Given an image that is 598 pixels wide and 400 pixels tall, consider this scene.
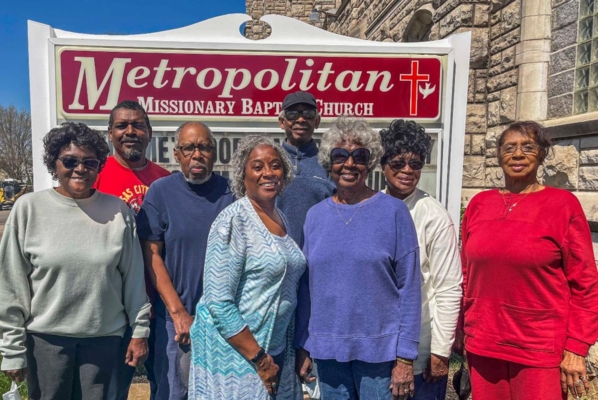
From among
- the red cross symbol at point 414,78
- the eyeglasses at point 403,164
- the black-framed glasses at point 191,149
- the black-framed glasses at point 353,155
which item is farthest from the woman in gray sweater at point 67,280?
the red cross symbol at point 414,78

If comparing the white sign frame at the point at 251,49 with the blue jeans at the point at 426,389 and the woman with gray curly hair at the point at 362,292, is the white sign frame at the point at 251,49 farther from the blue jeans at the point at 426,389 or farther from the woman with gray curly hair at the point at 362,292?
the blue jeans at the point at 426,389

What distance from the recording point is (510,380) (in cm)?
227

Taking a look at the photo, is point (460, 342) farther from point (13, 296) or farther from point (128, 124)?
point (128, 124)

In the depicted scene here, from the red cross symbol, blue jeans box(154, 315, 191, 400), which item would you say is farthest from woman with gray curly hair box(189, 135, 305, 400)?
the red cross symbol

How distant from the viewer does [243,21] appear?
379 cm

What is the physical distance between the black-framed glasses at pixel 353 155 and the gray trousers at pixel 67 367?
1541 mm

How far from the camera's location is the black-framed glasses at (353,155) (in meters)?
2.15

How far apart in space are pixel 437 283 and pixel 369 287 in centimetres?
41

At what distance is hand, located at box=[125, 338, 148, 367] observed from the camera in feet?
7.79

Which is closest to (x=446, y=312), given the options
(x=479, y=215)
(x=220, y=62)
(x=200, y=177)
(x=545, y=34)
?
(x=479, y=215)

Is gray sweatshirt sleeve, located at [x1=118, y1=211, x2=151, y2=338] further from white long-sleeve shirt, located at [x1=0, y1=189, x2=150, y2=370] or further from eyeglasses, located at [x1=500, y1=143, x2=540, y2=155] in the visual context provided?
eyeglasses, located at [x1=500, y1=143, x2=540, y2=155]

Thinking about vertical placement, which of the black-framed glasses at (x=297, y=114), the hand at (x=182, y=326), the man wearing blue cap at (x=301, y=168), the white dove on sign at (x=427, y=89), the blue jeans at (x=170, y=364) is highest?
the white dove on sign at (x=427, y=89)

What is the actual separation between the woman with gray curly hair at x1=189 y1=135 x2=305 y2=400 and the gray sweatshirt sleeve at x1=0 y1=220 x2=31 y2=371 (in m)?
0.88

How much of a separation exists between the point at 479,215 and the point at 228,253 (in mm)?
1388
